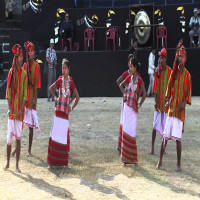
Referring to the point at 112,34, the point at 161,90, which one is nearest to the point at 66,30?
the point at 112,34

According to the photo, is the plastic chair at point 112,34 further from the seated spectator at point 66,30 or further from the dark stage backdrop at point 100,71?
the dark stage backdrop at point 100,71

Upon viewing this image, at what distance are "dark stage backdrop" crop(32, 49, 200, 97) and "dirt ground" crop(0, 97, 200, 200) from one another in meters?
7.31

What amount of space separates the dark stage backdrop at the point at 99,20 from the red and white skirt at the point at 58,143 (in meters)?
12.9

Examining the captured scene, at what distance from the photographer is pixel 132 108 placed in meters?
7.47

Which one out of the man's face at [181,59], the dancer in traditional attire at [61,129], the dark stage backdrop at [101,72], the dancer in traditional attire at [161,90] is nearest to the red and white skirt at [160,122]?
the dancer in traditional attire at [161,90]

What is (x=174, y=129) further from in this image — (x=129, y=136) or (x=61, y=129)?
(x=61, y=129)

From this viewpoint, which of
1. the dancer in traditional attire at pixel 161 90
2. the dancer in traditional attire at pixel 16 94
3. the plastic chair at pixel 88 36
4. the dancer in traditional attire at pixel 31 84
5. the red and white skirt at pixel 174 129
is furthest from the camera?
the plastic chair at pixel 88 36

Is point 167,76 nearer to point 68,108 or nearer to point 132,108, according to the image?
point 132,108

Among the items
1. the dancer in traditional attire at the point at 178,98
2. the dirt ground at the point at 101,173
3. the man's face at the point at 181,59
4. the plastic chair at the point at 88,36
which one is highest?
the plastic chair at the point at 88,36

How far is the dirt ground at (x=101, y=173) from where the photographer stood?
609 centimetres

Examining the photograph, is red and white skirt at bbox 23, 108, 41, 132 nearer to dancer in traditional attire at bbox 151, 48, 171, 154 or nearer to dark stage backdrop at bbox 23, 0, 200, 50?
dancer in traditional attire at bbox 151, 48, 171, 154

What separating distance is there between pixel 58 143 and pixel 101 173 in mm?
820

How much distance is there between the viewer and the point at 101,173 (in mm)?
7102

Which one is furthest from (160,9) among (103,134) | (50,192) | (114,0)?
(50,192)
